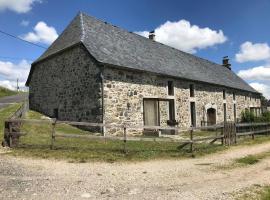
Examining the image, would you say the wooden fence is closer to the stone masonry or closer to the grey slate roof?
the stone masonry

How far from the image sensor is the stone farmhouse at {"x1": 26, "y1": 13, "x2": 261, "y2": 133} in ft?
49.6

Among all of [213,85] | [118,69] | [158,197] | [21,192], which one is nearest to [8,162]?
[21,192]

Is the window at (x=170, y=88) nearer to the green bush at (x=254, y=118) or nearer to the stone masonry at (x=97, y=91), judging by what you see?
the stone masonry at (x=97, y=91)

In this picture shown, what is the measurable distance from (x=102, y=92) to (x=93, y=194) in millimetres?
9034

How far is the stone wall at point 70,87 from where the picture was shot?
15.1 metres

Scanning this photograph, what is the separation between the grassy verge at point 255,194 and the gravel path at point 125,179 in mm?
235

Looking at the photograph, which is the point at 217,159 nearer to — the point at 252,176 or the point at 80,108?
the point at 252,176

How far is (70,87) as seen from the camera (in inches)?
656

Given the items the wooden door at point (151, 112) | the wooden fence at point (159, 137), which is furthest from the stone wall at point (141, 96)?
the wooden fence at point (159, 137)

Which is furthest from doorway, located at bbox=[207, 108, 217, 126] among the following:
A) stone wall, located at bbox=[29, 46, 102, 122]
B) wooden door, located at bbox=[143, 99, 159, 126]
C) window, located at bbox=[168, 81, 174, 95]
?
stone wall, located at bbox=[29, 46, 102, 122]

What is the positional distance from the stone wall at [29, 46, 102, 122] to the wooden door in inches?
136

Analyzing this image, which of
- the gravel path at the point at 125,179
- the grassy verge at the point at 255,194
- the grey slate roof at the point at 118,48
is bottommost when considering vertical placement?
the grassy verge at the point at 255,194

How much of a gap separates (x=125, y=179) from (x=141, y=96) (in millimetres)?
9746

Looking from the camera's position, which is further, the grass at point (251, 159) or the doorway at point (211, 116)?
the doorway at point (211, 116)
